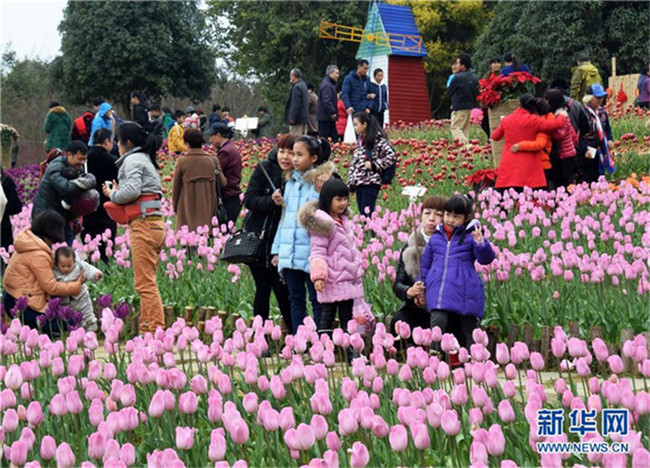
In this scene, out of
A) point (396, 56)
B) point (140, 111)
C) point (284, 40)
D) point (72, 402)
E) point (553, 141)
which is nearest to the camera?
point (72, 402)

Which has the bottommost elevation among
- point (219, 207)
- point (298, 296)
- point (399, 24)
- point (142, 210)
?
point (298, 296)

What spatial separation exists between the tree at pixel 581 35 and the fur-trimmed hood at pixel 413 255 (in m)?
23.4

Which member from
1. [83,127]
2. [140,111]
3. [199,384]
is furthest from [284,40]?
[199,384]

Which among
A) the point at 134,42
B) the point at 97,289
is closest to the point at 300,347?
the point at 97,289

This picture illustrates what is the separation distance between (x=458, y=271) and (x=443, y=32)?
3643cm

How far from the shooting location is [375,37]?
35.2m

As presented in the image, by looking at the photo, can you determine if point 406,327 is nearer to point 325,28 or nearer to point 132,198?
point 132,198

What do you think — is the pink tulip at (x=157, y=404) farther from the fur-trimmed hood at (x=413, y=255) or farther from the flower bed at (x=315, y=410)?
the fur-trimmed hood at (x=413, y=255)

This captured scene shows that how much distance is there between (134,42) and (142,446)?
3774cm

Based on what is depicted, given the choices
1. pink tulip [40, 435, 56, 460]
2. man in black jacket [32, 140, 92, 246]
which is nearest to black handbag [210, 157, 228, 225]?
man in black jacket [32, 140, 92, 246]

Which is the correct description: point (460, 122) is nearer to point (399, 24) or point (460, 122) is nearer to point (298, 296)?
point (298, 296)

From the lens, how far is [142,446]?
4.48 meters

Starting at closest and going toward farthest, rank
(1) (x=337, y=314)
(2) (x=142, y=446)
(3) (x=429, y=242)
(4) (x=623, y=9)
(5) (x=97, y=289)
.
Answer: (2) (x=142, y=446), (3) (x=429, y=242), (1) (x=337, y=314), (5) (x=97, y=289), (4) (x=623, y=9)

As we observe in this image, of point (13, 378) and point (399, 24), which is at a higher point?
point (399, 24)
